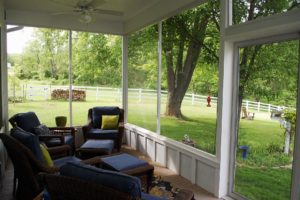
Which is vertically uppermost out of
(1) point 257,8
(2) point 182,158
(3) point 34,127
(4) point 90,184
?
(1) point 257,8

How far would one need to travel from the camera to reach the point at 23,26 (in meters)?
5.33

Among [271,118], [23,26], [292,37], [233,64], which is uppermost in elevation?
[23,26]

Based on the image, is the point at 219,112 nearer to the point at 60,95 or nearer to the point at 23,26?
the point at 60,95

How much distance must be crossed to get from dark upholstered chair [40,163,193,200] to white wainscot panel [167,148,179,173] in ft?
8.05

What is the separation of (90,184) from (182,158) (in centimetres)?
250

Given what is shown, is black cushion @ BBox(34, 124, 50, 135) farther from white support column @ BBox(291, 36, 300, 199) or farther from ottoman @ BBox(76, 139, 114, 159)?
white support column @ BBox(291, 36, 300, 199)

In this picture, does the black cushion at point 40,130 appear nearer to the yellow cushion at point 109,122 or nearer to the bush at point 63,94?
the yellow cushion at point 109,122

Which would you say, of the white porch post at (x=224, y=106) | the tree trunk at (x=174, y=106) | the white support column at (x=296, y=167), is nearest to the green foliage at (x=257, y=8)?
the white porch post at (x=224, y=106)

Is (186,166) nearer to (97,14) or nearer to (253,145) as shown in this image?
(253,145)

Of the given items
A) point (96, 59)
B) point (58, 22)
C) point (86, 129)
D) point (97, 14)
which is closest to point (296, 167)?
point (86, 129)

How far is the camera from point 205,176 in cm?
350

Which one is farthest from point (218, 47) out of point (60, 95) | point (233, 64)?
point (60, 95)

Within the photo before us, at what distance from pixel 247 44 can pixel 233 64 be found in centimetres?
30

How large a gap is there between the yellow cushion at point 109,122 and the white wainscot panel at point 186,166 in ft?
6.39
